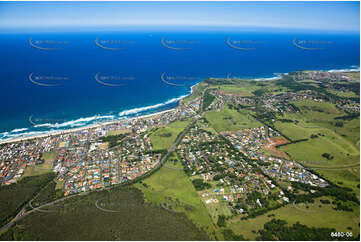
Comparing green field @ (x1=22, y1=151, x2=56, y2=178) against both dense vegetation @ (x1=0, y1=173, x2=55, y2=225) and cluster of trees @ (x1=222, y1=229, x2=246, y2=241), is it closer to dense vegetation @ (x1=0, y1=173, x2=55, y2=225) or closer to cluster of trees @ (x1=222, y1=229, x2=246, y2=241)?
dense vegetation @ (x1=0, y1=173, x2=55, y2=225)

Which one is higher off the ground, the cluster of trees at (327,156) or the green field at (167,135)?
the cluster of trees at (327,156)

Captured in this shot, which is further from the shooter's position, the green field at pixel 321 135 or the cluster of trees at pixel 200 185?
the green field at pixel 321 135

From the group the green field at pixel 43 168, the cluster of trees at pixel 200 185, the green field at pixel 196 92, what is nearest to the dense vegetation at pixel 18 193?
the green field at pixel 43 168

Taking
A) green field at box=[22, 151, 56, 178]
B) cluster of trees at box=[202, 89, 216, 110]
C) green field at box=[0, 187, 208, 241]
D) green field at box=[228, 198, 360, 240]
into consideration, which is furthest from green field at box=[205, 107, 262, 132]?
green field at box=[22, 151, 56, 178]

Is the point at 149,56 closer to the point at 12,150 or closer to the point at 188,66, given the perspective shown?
the point at 188,66

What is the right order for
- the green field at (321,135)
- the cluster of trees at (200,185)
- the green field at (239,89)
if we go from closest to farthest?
the cluster of trees at (200,185)
the green field at (321,135)
the green field at (239,89)

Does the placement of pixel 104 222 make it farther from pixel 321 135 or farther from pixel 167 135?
pixel 321 135

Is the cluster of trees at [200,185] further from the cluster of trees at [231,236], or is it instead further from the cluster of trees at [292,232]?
the cluster of trees at [292,232]
